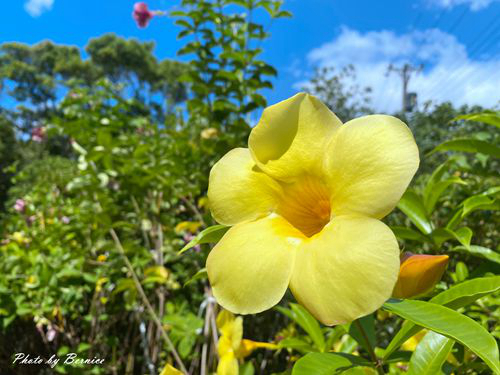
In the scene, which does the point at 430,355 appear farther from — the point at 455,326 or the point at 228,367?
the point at 228,367

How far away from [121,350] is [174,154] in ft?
4.25

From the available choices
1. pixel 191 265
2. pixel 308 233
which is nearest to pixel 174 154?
pixel 191 265

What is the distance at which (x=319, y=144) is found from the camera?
55 cm

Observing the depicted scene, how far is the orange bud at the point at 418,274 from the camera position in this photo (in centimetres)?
57

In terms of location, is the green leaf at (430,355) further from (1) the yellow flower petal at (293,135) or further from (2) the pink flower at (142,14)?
(2) the pink flower at (142,14)

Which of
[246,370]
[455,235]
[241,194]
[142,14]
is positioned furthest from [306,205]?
[142,14]

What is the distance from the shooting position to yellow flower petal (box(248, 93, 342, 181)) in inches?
21.3

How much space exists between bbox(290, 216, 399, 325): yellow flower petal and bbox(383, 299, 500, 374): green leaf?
86 millimetres

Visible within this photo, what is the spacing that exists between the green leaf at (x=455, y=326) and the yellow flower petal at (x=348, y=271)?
0.28 ft

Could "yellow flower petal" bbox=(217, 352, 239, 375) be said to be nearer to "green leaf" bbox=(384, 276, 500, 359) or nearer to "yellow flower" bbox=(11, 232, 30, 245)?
"green leaf" bbox=(384, 276, 500, 359)

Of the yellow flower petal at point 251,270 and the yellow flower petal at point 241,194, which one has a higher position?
the yellow flower petal at point 241,194

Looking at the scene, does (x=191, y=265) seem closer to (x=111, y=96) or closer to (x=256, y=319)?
(x=256, y=319)

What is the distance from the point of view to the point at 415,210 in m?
0.96

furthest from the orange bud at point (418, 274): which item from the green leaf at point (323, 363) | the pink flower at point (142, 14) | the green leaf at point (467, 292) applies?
the pink flower at point (142, 14)
